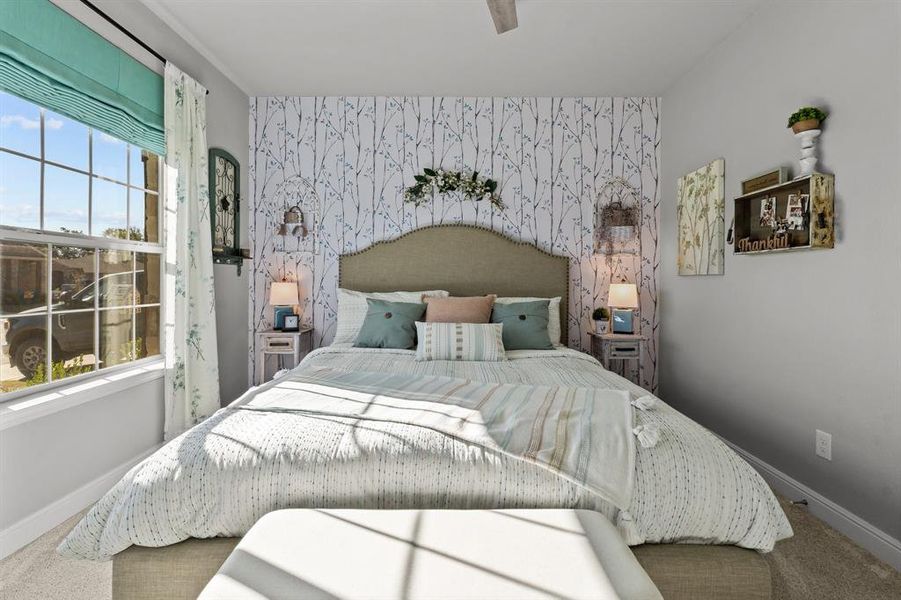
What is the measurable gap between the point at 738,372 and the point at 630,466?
6.58ft

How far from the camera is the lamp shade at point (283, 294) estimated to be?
3971 mm

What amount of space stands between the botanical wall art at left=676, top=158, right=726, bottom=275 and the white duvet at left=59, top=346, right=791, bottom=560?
2073 mm

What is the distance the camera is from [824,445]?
7.79ft

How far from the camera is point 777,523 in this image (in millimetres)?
1517

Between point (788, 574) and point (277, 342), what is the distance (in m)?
3.43

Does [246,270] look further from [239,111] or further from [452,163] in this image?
[452,163]

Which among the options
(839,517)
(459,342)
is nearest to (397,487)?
(459,342)

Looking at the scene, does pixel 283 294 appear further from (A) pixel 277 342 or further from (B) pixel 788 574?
(B) pixel 788 574

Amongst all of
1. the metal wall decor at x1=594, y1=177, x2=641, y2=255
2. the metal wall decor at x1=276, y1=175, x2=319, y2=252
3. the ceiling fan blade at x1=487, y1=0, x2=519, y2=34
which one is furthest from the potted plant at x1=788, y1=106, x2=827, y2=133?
the metal wall decor at x1=276, y1=175, x2=319, y2=252

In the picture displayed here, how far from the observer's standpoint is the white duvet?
4.79ft

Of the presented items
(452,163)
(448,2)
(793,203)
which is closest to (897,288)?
(793,203)

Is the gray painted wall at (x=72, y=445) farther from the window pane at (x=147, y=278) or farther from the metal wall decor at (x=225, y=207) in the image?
the metal wall decor at (x=225, y=207)

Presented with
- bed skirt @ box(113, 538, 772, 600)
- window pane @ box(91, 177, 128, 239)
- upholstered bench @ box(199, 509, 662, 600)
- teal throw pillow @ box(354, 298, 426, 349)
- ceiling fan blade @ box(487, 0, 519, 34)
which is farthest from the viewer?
teal throw pillow @ box(354, 298, 426, 349)

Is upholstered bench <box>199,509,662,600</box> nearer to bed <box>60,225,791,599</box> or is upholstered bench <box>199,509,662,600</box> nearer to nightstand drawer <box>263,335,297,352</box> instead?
bed <box>60,225,791,599</box>
